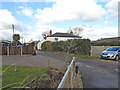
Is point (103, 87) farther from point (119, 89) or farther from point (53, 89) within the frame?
point (53, 89)

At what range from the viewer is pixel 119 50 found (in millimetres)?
12531

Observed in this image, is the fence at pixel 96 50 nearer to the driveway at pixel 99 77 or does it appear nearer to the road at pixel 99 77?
the road at pixel 99 77

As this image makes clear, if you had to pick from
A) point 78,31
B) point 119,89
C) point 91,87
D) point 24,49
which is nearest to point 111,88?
point 119,89

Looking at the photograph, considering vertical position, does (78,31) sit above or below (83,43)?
above

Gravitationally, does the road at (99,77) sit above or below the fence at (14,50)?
below

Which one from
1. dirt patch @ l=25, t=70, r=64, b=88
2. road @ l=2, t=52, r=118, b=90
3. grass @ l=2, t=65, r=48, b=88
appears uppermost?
dirt patch @ l=25, t=70, r=64, b=88

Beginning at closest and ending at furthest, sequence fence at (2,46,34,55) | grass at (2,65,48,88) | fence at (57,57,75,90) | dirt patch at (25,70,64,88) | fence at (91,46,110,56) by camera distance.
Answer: fence at (57,57,75,90)
dirt patch at (25,70,64,88)
grass at (2,65,48,88)
fence at (91,46,110,56)
fence at (2,46,34,55)

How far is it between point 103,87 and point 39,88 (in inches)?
106

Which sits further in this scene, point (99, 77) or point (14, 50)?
point (14, 50)

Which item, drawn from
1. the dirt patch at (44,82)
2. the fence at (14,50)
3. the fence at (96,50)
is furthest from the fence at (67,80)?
the fence at (14,50)

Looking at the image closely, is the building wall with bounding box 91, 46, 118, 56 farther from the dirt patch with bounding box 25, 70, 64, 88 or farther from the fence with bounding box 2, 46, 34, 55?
the dirt patch with bounding box 25, 70, 64, 88

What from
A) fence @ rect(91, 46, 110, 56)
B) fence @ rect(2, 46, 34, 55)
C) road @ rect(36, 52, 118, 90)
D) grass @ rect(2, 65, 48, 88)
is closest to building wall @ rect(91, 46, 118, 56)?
fence @ rect(91, 46, 110, 56)

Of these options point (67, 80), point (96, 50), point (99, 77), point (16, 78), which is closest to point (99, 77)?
point (99, 77)

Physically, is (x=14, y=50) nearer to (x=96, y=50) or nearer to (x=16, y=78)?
(x=96, y=50)
